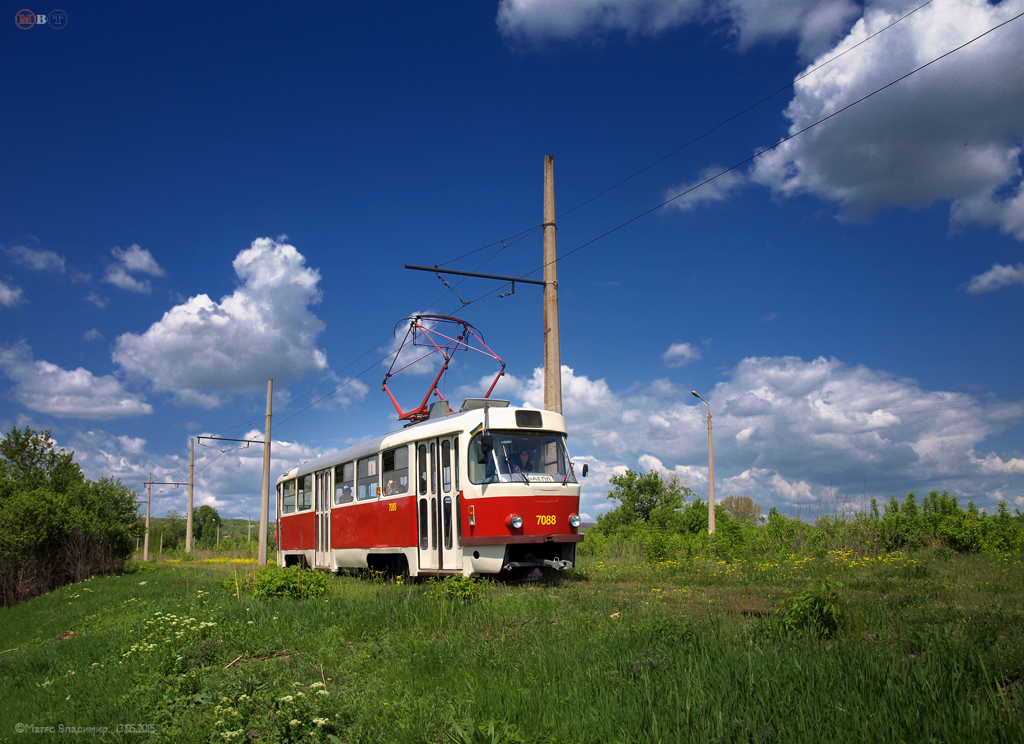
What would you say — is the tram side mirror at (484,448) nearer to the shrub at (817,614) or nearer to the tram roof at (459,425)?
the tram roof at (459,425)

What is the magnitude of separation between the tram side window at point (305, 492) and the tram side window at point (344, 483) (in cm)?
246

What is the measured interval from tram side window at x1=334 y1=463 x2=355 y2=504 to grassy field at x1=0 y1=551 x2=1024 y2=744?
5.46 m

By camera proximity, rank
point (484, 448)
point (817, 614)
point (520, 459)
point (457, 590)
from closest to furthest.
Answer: point (817, 614) < point (457, 590) < point (484, 448) < point (520, 459)

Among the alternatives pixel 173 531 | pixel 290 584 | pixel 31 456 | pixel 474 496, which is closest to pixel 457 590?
pixel 474 496

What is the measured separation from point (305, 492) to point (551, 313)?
9456 millimetres

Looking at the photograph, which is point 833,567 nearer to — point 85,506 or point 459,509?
point 459,509

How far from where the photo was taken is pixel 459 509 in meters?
12.0

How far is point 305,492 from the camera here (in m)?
20.1

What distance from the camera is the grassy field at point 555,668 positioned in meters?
4.21

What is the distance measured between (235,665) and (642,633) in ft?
14.1

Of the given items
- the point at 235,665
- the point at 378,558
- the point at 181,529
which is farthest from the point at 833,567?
the point at 181,529

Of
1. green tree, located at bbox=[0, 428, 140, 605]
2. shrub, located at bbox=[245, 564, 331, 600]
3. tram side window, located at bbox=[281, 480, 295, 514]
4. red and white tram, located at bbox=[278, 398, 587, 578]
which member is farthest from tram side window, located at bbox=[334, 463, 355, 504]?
green tree, located at bbox=[0, 428, 140, 605]

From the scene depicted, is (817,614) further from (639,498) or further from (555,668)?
(639,498)

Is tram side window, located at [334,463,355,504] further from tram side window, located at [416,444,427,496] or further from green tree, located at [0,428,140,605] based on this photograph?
green tree, located at [0,428,140,605]
